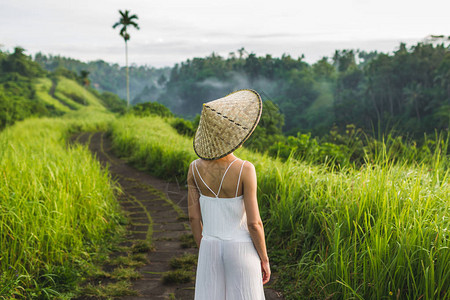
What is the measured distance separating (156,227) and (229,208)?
9.48ft

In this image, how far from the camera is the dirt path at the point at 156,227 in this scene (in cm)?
290

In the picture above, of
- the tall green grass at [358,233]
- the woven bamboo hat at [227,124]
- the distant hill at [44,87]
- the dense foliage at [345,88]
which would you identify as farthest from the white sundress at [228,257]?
the distant hill at [44,87]

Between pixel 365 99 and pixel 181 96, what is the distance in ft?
113

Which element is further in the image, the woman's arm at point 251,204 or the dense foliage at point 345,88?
the dense foliage at point 345,88

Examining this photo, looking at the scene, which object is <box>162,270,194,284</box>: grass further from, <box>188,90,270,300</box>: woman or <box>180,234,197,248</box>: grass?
<box>188,90,270,300</box>: woman

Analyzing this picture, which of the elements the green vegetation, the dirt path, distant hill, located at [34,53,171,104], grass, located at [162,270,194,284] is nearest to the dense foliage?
the dirt path

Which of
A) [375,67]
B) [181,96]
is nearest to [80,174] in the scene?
[375,67]

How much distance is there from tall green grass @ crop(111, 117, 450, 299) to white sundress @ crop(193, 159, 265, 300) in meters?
0.73

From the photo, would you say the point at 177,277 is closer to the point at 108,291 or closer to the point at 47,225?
the point at 108,291

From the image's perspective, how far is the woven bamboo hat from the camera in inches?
68.2

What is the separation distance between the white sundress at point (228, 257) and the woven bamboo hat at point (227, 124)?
Answer: 11 cm

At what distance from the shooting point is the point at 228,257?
5.74ft

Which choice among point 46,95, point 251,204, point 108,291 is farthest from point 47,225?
point 46,95

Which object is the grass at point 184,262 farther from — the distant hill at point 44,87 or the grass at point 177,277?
the distant hill at point 44,87
